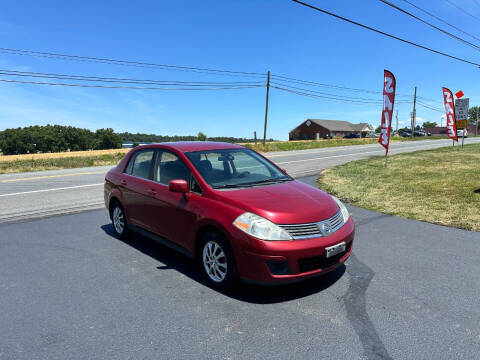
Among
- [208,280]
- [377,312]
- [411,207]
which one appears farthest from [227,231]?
[411,207]

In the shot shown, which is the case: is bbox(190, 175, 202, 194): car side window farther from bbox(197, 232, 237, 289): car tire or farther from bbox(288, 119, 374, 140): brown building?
bbox(288, 119, 374, 140): brown building

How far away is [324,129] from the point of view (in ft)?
298

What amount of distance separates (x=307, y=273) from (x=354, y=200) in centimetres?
531

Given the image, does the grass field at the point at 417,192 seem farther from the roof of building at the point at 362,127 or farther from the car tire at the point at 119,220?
the roof of building at the point at 362,127

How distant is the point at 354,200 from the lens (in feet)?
27.1

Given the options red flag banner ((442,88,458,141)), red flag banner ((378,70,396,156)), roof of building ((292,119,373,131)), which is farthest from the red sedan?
roof of building ((292,119,373,131))

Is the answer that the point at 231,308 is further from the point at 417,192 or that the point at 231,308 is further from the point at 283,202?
the point at 417,192

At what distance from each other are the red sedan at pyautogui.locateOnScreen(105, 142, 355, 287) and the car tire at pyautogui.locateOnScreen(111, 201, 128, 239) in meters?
0.22

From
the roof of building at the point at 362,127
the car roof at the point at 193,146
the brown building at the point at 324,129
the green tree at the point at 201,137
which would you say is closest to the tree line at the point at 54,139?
the green tree at the point at 201,137

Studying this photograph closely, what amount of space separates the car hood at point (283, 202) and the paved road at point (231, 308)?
833 mm

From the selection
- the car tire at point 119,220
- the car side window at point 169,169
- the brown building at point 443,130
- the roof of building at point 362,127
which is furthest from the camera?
the brown building at point 443,130

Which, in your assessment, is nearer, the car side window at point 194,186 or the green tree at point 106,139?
the car side window at point 194,186

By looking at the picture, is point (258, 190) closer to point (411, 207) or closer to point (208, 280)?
point (208, 280)

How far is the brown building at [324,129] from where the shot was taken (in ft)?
298
